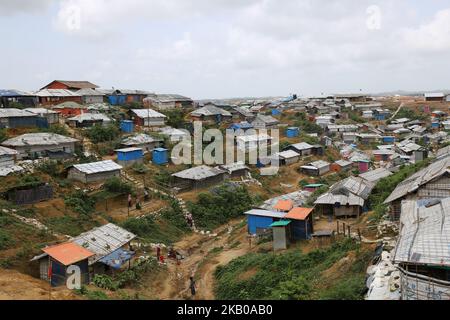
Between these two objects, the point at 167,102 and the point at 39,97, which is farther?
the point at 167,102

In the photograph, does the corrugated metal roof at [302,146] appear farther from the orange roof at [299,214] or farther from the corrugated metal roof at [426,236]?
the corrugated metal roof at [426,236]

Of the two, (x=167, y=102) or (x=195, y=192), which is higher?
(x=167, y=102)

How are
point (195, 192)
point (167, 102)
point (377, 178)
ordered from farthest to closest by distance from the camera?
point (167, 102) → point (195, 192) → point (377, 178)

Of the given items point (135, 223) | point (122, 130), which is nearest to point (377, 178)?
point (135, 223)

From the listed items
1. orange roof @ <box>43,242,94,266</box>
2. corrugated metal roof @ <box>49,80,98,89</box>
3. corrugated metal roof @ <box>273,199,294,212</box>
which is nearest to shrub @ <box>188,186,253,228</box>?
corrugated metal roof @ <box>273,199,294,212</box>

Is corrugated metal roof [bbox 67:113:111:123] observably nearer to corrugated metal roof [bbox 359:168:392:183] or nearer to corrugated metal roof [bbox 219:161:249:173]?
corrugated metal roof [bbox 219:161:249:173]

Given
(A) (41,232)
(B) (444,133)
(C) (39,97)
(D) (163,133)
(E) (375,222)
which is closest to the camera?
Answer: (E) (375,222)

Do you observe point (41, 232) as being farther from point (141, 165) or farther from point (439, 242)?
point (439, 242)

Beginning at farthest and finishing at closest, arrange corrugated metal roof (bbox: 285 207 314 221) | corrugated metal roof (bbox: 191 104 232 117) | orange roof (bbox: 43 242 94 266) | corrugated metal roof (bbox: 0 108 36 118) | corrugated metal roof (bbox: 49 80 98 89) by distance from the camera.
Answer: corrugated metal roof (bbox: 49 80 98 89) < corrugated metal roof (bbox: 191 104 232 117) < corrugated metal roof (bbox: 0 108 36 118) < corrugated metal roof (bbox: 285 207 314 221) < orange roof (bbox: 43 242 94 266)
